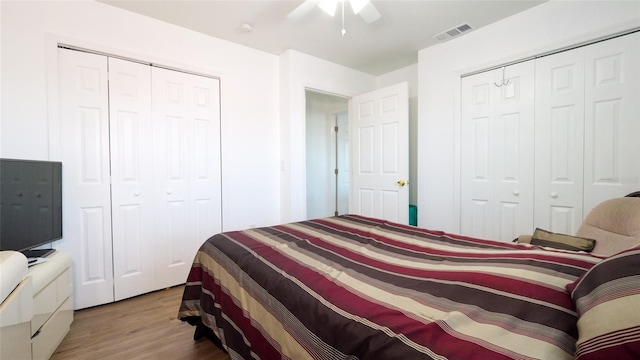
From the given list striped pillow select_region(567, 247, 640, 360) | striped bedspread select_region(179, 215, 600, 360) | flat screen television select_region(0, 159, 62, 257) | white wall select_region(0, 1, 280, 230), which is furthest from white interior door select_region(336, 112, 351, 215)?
striped pillow select_region(567, 247, 640, 360)

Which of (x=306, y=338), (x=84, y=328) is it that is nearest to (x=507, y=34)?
(x=306, y=338)

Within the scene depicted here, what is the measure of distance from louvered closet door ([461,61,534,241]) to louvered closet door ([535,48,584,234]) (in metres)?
0.07

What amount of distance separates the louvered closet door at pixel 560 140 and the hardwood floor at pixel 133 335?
280 centimetres

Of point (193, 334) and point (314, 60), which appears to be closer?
point (193, 334)

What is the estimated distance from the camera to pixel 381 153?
3.43 m

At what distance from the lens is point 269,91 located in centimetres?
329

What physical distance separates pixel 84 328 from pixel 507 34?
4.29 meters

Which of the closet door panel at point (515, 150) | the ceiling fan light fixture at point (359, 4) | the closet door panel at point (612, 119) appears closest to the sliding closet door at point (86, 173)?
the ceiling fan light fixture at point (359, 4)

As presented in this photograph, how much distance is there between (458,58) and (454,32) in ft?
0.85

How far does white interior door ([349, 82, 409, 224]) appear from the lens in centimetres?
321

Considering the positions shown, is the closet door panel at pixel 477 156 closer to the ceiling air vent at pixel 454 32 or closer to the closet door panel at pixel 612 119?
the ceiling air vent at pixel 454 32

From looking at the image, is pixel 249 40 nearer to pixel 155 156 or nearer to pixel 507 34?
pixel 155 156

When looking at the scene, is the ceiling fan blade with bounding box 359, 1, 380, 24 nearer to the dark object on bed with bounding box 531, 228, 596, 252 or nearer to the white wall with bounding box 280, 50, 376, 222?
the white wall with bounding box 280, 50, 376, 222

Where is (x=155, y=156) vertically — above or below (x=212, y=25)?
below
